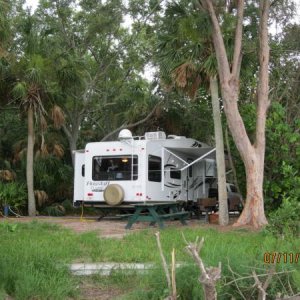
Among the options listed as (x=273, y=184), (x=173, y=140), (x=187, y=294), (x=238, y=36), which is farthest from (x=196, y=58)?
(x=187, y=294)

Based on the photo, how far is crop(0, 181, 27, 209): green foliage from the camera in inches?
829

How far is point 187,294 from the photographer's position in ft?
19.7

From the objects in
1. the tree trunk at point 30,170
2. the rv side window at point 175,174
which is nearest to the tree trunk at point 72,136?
the tree trunk at point 30,170

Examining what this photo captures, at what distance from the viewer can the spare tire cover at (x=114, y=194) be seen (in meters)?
16.8

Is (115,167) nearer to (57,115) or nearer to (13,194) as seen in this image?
(57,115)

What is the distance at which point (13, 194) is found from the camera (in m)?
21.2

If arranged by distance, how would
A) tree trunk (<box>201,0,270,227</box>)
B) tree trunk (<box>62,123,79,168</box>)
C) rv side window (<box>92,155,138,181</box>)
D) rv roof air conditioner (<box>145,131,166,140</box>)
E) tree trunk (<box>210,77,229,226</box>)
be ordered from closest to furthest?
1. tree trunk (<box>201,0,270,227</box>)
2. tree trunk (<box>210,77,229,226</box>)
3. rv side window (<box>92,155,138,181</box>)
4. rv roof air conditioner (<box>145,131,166,140</box>)
5. tree trunk (<box>62,123,79,168</box>)

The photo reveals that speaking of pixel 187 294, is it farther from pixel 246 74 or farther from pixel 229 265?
pixel 246 74

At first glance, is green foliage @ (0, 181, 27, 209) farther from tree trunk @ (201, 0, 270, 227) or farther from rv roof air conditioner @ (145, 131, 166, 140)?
tree trunk @ (201, 0, 270, 227)

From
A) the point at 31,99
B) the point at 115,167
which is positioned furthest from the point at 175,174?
the point at 31,99

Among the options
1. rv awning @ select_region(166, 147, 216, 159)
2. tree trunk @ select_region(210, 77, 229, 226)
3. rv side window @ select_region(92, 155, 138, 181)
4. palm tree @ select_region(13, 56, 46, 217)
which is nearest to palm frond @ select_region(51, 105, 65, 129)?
palm tree @ select_region(13, 56, 46, 217)

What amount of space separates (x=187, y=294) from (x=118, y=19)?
789 inches
